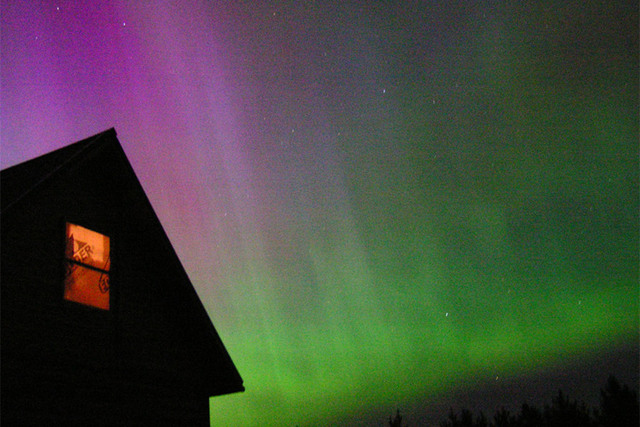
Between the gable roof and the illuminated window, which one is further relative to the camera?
the illuminated window

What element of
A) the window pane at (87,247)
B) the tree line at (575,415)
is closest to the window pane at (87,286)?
the window pane at (87,247)

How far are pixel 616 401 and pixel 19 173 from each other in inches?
3131

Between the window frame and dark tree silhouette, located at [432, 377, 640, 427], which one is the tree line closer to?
dark tree silhouette, located at [432, 377, 640, 427]

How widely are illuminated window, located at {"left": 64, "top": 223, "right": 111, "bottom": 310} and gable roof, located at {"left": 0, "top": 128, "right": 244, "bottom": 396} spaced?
3.43 ft

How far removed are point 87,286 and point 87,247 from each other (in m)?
0.77

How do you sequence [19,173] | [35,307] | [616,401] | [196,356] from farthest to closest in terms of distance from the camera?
[616,401], [196,356], [19,173], [35,307]

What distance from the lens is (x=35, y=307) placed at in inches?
356

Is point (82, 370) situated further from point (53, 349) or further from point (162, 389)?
point (162, 389)

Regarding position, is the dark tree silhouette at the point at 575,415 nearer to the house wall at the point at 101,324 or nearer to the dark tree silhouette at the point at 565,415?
the dark tree silhouette at the point at 565,415

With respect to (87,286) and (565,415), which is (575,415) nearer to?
(565,415)

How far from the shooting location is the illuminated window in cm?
1013

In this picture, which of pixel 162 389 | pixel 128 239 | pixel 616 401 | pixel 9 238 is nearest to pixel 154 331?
pixel 162 389

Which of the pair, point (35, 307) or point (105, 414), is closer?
point (35, 307)

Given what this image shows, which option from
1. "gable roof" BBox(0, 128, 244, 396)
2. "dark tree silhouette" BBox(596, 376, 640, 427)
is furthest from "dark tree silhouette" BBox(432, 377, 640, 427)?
"gable roof" BBox(0, 128, 244, 396)
